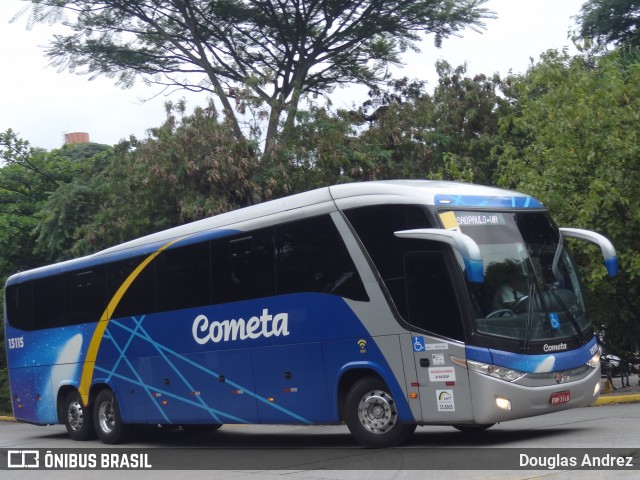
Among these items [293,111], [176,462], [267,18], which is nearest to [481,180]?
[293,111]

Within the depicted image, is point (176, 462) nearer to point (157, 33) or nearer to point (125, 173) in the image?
point (125, 173)

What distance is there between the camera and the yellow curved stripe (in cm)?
1644

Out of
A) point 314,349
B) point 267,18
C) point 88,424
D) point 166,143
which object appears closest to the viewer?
point 314,349

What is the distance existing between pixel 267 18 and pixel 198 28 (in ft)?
7.82

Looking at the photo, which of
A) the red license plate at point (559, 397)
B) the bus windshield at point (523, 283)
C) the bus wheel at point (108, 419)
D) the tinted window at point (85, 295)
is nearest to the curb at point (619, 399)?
the bus windshield at point (523, 283)

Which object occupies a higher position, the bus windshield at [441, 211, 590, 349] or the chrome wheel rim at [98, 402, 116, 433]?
the bus windshield at [441, 211, 590, 349]

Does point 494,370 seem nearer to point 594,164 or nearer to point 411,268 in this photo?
point 411,268

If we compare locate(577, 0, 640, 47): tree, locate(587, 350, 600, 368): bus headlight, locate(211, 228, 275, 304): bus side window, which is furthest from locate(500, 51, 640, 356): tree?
locate(577, 0, 640, 47): tree

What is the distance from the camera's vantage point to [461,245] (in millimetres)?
10680

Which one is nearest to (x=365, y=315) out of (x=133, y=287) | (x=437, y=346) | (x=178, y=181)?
(x=437, y=346)

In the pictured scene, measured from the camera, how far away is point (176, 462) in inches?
529

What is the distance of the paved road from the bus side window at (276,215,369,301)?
87.5 inches

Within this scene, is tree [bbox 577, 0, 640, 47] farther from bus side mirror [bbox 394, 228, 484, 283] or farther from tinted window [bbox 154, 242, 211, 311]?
bus side mirror [bbox 394, 228, 484, 283]

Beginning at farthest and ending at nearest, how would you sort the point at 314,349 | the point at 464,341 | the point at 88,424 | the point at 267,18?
the point at 267,18
the point at 88,424
the point at 314,349
the point at 464,341
